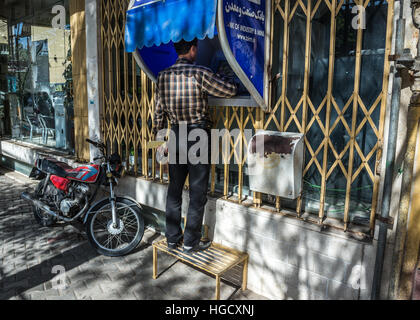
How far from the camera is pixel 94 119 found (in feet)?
18.0

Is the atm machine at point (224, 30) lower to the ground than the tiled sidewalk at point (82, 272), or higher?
higher

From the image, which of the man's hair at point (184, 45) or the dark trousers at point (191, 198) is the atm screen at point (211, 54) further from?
the dark trousers at point (191, 198)

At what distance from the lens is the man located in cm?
318

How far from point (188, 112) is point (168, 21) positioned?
813mm

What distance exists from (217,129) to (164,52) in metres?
1.15

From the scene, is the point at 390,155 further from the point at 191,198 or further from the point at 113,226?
the point at 113,226

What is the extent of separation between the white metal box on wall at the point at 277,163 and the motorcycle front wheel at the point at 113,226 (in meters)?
1.72

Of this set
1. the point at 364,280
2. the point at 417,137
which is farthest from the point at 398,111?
the point at 364,280

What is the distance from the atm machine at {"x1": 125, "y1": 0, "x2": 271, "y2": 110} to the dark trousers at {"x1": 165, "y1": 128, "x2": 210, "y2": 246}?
706 mm

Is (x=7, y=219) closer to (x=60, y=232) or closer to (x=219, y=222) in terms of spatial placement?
(x=60, y=232)

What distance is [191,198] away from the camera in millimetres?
3428

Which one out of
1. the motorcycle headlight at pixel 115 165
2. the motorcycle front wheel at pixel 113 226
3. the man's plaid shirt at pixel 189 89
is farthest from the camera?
the motorcycle headlight at pixel 115 165

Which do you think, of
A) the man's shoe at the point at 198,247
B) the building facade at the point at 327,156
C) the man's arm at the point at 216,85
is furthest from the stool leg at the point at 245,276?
the man's arm at the point at 216,85

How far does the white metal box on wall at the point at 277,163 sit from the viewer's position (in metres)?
3.04
